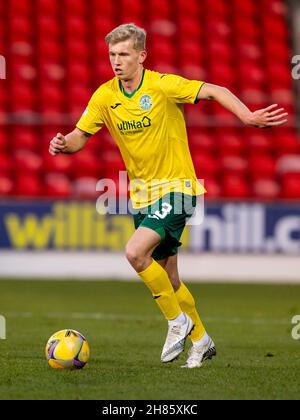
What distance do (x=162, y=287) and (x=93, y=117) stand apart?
1316 millimetres

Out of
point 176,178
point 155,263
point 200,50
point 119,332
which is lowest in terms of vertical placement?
point 119,332

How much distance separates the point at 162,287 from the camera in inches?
268

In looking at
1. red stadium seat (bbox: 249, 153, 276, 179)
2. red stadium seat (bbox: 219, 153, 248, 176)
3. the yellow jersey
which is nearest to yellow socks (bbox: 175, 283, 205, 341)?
the yellow jersey

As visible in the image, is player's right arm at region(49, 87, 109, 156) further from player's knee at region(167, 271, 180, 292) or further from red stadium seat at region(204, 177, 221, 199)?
red stadium seat at region(204, 177, 221, 199)

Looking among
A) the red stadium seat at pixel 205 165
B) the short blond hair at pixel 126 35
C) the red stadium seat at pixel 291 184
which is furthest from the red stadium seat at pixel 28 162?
the short blond hair at pixel 126 35

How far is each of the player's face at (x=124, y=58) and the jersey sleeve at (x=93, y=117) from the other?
357 millimetres

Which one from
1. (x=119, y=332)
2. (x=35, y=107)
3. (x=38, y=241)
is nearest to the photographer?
(x=119, y=332)

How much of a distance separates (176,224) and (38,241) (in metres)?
7.84

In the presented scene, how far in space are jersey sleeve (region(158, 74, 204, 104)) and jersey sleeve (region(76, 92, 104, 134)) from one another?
18.9 inches

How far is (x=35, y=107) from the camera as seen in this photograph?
1756cm

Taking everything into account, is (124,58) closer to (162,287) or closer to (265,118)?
(265,118)

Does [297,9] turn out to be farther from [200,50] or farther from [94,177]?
[94,177]

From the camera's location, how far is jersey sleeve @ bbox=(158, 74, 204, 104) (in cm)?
688
